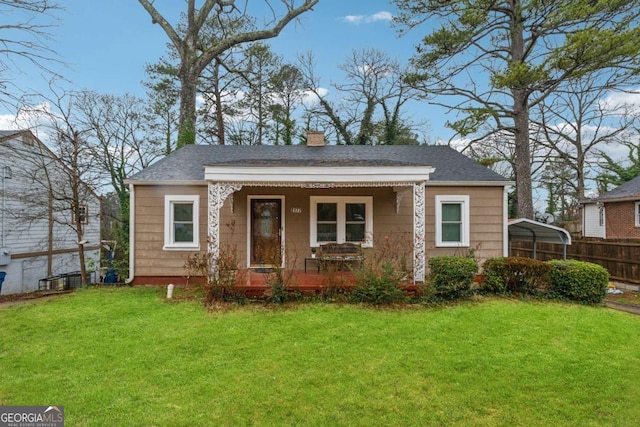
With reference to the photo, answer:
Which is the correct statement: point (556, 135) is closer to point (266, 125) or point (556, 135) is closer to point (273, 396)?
point (266, 125)

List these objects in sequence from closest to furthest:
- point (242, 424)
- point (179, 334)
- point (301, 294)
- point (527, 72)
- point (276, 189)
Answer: point (242, 424)
point (179, 334)
point (301, 294)
point (276, 189)
point (527, 72)

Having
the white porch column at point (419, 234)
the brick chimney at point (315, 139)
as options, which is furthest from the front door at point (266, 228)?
the white porch column at point (419, 234)

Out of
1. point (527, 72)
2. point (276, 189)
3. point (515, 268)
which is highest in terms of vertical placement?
point (527, 72)

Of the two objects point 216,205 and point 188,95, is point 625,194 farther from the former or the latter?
point 188,95

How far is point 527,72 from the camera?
410 inches

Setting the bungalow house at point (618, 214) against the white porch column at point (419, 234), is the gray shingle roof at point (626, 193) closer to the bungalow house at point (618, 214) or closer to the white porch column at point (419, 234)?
the bungalow house at point (618, 214)

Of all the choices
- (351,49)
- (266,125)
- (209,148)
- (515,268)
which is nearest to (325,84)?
(351,49)

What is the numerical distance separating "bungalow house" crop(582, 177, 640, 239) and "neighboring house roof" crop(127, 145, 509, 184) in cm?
1005

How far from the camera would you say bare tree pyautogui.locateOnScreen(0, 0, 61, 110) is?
362 centimetres

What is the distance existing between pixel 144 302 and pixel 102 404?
416 centimetres

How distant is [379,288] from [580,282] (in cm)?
446

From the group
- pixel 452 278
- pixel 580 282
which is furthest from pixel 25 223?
pixel 580 282

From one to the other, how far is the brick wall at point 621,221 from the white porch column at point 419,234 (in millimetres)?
13282

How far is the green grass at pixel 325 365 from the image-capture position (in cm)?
311
